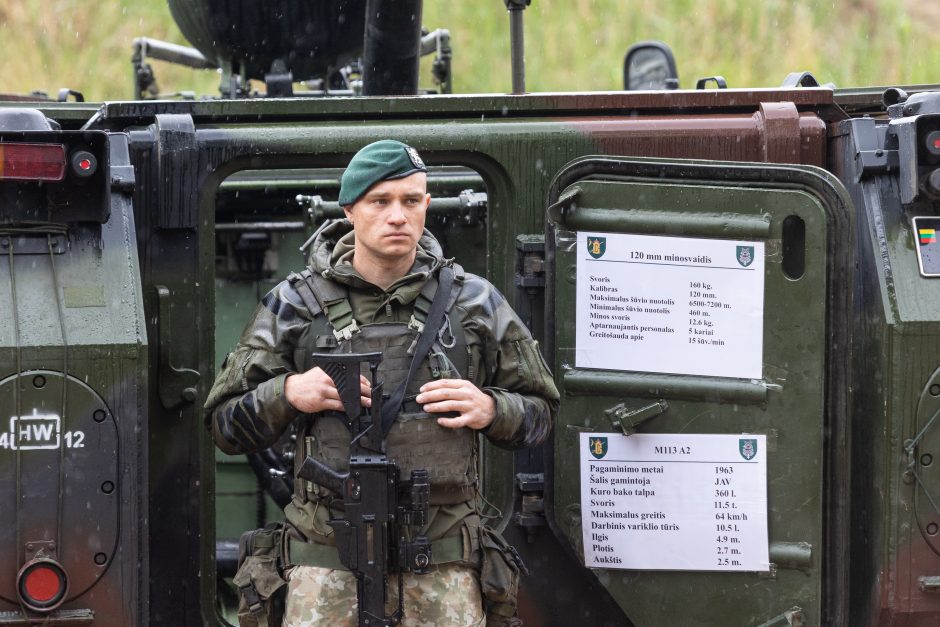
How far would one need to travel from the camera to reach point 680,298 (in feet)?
12.5

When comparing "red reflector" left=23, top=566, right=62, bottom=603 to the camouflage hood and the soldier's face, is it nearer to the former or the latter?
the camouflage hood

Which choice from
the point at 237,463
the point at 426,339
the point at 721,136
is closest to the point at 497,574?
the point at 426,339

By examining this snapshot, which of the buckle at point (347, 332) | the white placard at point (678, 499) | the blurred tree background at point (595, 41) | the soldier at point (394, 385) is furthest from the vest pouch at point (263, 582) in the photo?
the blurred tree background at point (595, 41)

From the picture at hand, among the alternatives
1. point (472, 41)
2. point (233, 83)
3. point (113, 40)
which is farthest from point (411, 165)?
point (113, 40)

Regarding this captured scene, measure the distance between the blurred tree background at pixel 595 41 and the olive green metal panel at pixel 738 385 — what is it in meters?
9.12

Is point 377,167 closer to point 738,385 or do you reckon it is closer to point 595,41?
point 738,385

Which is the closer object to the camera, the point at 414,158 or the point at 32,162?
the point at 414,158

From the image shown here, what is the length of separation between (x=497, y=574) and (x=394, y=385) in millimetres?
506

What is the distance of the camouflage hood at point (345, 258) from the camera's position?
3424 millimetres

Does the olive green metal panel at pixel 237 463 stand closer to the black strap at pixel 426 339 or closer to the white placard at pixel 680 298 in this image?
the white placard at pixel 680 298

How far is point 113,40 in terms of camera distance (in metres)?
13.9

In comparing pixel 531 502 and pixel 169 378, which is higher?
pixel 169 378

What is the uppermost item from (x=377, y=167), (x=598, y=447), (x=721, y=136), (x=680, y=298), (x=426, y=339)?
(x=721, y=136)

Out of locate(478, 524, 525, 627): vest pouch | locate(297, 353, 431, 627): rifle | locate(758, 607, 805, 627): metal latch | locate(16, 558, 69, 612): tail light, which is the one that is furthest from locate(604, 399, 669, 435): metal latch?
locate(16, 558, 69, 612): tail light
